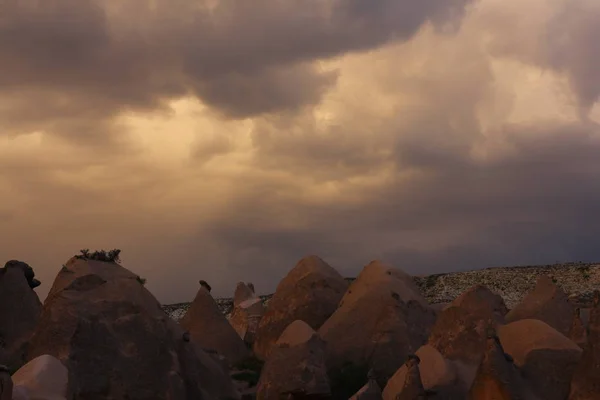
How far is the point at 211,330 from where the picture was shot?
31.5 metres

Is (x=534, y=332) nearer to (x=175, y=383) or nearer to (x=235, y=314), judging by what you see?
(x=175, y=383)

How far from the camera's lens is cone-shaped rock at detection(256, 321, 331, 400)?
883 inches

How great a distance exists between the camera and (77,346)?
21734 mm

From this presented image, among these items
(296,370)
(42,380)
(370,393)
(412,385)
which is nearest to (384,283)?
(296,370)

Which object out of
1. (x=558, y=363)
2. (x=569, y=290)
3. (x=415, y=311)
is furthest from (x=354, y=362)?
(x=569, y=290)

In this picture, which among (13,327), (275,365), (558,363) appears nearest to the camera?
(558,363)

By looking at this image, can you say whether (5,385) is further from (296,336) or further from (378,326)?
(378,326)

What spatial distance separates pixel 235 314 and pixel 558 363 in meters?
21.7

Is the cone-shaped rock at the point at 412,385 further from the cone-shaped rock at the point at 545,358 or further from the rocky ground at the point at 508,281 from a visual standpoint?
the rocky ground at the point at 508,281

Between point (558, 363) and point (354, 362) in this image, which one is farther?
point (354, 362)

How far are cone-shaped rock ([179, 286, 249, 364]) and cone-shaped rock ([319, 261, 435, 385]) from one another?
15.6 feet

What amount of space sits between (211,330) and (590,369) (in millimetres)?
16062

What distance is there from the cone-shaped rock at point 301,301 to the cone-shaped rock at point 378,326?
5.74 ft

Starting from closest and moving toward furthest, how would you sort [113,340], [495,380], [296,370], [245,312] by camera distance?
[495,380] → [113,340] → [296,370] → [245,312]
